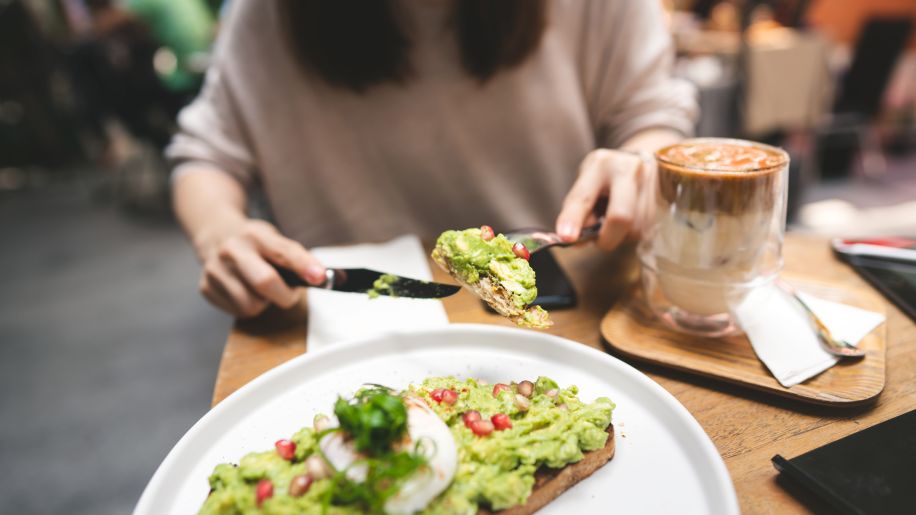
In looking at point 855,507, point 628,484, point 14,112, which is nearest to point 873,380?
point 855,507

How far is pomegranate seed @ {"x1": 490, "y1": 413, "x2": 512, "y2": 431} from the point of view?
0.92 m

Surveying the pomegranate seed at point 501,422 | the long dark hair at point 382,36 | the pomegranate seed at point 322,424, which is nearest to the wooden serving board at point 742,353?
the pomegranate seed at point 501,422

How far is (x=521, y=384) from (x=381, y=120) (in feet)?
4.08

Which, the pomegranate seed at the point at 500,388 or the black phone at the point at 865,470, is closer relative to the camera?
the black phone at the point at 865,470

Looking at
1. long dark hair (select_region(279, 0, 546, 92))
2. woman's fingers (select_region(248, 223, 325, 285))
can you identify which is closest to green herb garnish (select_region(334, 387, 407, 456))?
woman's fingers (select_region(248, 223, 325, 285))

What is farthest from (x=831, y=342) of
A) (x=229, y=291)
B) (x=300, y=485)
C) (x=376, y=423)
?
(x=229, y=291)

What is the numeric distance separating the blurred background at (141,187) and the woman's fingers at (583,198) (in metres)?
2.38

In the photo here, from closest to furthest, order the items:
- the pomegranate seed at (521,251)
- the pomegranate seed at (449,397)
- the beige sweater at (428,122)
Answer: the pomegranate seed at (449,397) → the pomegranate seed at (521,251) → the beige sweater at (428,122)

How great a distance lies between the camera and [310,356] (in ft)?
3.74

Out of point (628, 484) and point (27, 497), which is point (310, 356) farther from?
point (27, 497)

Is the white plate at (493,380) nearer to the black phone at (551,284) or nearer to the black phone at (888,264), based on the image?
the black phone at (551,284)

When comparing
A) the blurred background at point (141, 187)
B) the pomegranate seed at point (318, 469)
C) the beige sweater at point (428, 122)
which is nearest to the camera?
the pomegranate seed at point (318, 469)

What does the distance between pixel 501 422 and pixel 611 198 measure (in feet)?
2.13

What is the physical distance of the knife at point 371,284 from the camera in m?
1.24
